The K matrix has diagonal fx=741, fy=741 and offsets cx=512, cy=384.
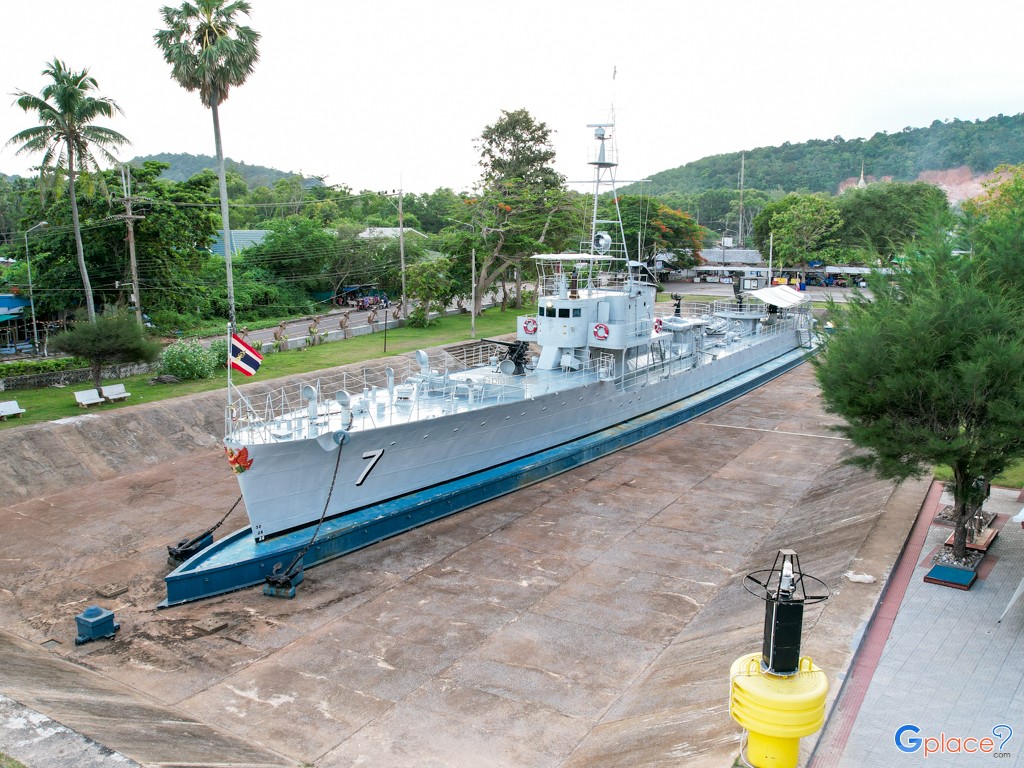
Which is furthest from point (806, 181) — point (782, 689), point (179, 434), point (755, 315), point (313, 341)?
point (782, 689)

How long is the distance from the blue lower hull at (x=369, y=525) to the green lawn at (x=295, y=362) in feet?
38.0

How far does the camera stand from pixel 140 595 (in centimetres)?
1434

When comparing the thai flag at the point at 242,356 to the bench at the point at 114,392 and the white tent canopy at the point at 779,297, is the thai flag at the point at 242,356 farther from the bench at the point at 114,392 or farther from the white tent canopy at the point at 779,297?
the white tent canopy at the point at 779,297

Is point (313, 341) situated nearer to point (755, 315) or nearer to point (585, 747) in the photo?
point (755, 315)

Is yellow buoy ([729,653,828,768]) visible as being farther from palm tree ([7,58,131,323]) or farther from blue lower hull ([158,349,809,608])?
palm tree ([7,58,131,323])

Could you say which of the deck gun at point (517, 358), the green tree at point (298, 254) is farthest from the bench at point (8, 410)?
the green tree at point (298, 254)

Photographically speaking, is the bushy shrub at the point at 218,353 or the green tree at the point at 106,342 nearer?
the green tree at the point at 106,342

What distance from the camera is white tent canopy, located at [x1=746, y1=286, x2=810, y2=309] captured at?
39.8m

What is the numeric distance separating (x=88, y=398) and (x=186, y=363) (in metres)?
4.65

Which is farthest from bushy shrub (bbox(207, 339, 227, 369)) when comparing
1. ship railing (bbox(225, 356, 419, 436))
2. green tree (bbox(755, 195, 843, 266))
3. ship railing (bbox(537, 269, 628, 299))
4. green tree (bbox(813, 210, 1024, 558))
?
green tree (bbox(755, 195, 843, 266))

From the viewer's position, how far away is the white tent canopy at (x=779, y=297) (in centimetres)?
3984

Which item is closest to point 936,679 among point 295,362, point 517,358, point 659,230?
point 517,358

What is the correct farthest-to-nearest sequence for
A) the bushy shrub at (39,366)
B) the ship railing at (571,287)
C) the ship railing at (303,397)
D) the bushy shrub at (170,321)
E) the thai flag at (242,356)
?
1. the bushy shrub at (170,321)
2. the bushy shrub at (39,366)
3. the ship railing at (571,287)
4. the ship railing at (303,397)
5. the thai flag at (242,356)

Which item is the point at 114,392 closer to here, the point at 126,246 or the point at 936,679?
the point at 126,246
